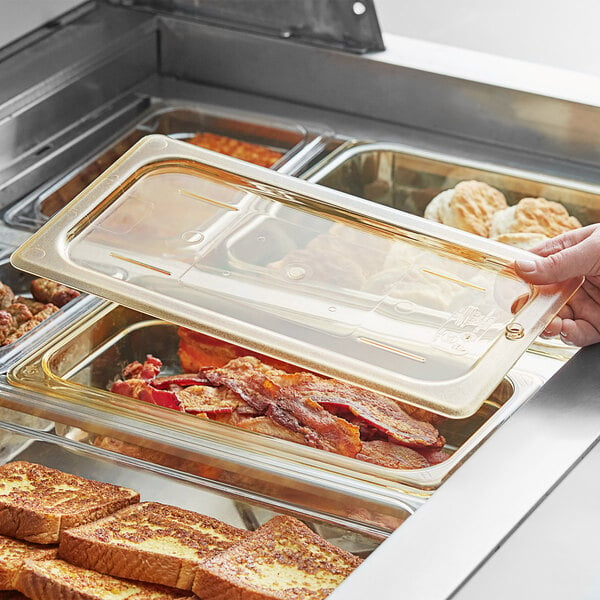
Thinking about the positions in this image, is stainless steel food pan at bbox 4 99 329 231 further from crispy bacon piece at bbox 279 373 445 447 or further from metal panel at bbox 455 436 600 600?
metal panel at bbox 455 436 600 600

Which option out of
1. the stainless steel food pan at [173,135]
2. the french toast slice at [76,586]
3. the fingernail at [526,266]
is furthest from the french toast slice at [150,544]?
the stainless steel food pan at [173,135]

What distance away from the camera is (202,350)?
6.89ft

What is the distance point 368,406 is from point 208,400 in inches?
10.6

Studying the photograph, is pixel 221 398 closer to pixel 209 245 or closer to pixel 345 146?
pixel 209 245

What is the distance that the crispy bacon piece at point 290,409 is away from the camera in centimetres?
178

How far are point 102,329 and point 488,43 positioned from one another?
1.39 m

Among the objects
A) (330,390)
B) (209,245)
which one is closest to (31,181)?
(209,245)

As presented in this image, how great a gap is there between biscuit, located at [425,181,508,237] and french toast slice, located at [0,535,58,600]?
1171mm

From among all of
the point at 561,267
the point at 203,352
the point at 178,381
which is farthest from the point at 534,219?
the point at 178,381

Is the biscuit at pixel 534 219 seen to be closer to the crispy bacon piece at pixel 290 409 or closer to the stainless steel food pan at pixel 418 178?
the stainless steel food pan at pixel 418 178

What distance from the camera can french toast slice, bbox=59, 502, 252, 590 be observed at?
5.15 ft

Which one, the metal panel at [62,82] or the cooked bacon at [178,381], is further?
the metal panel at [62,82]

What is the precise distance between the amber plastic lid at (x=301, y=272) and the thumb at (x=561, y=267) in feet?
0.06

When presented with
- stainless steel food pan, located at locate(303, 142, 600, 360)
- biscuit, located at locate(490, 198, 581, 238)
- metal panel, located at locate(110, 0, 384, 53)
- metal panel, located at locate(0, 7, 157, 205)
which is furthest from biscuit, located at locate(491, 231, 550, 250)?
metal panel, located at locate(0, 7, 157, 205)
